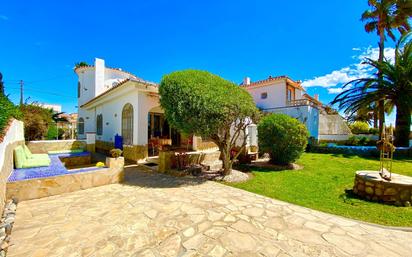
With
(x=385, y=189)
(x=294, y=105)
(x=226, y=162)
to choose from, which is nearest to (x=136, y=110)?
(x=226, y=162)

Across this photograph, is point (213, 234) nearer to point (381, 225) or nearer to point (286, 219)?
point (286, 219)

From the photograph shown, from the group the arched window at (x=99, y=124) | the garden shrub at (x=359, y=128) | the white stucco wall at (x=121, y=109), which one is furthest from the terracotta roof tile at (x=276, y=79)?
the arched window at (x=99, y=124)

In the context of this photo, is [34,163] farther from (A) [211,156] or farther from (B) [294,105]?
(B) [294,105]

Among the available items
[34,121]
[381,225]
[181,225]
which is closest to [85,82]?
[34,121]

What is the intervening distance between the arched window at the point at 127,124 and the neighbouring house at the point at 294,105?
53.5 feet

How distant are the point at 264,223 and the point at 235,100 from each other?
493cm

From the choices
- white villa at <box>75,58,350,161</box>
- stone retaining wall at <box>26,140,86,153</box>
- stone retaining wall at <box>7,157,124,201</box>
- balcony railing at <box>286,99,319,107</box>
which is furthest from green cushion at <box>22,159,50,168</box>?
balcony railing at <box>286,99,319,107</box>

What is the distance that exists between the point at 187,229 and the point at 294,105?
21035mm

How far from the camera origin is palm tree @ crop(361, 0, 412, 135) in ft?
53.2

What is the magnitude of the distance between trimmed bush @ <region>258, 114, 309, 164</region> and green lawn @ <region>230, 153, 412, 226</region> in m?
1.10

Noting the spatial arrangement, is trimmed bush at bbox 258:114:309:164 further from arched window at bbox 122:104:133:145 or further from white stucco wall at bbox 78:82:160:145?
arched window at bbox 122:104:133:145

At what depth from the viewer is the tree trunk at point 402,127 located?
632 inches

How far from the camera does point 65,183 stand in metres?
6.33

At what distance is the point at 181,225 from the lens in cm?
415
